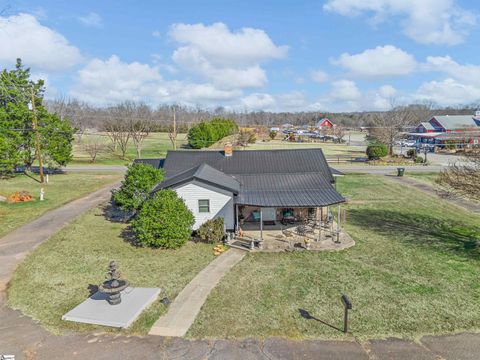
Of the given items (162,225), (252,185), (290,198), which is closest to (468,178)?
(290,198)

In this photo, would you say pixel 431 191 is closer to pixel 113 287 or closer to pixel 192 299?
pixel 192 299

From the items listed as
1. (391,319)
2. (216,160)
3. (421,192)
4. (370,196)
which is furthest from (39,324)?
(421,192)

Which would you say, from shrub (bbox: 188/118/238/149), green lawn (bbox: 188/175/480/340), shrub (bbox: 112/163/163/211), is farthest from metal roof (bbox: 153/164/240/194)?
shrub (bbox: 188/118/238/149)

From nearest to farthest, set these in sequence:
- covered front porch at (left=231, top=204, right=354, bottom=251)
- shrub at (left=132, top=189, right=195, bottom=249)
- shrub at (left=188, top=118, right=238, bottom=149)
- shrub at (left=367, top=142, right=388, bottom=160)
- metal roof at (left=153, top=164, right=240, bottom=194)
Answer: shrub at (left=132, top=189, right=195, bottom=249), covered front porch at (left=231, top=204, right=354, bottom=251), metal roof at (left=153, top=164, right=240, bottom=194), shrub at (left=367, top=142, right=388, bottom=160), shrub at (left=188, top=118, right=238, bottom=149)

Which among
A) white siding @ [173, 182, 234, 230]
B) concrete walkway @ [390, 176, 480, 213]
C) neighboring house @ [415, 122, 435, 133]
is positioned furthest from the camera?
neighboring house @ [415, 122, 435, 133]

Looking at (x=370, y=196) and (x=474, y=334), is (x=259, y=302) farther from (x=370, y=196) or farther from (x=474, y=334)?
(x=370, y=196)

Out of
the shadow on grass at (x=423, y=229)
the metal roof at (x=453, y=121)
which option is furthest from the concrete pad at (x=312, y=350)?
the metal roof at (x=453, y=121)

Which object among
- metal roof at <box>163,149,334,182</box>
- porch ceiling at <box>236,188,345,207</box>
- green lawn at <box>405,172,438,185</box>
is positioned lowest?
green lawn at <box>405,172,438,185</box>

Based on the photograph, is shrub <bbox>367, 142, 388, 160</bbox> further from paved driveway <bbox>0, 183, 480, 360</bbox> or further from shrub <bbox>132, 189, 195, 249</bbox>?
paved driveway <bbox>0, 183, 480, 360</bbox>
